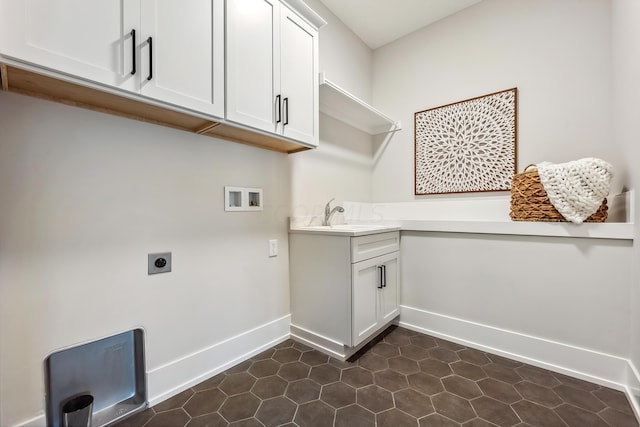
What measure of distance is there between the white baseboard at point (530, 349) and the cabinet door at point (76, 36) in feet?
7.96

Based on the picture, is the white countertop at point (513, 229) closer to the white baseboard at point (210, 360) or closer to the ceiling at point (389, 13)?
the white baseboard at point (210, 360)

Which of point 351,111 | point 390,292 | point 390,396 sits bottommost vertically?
point 390,396

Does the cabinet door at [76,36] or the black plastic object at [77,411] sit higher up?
the cabinet door at [76,36]

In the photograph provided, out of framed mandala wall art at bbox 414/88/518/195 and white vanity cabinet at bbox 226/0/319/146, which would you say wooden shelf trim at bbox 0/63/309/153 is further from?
framed mandala wall art at bbox 414/88/518/195

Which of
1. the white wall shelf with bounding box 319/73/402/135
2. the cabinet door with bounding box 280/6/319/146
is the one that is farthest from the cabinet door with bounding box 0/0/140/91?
the white wall shelf with bounding box 319/73/402/135

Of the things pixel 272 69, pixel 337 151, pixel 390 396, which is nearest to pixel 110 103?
pixel 272 69

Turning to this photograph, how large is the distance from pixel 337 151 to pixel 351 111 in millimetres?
369

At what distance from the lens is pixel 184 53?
116 cm

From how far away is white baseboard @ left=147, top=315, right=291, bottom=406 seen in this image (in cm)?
137

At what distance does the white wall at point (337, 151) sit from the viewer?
2.17 metres

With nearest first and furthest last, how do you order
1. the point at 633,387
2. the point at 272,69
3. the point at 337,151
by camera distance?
the point at 633,387 → the point at 272,69 → the point at 337,151

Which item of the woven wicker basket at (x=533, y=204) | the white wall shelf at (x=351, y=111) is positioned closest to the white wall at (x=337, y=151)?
the white wall shelf at (x=351, y=111)

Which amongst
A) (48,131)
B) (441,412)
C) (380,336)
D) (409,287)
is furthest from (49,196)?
(409,287)

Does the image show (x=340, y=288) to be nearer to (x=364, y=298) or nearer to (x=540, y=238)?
(x=364, y=298)
